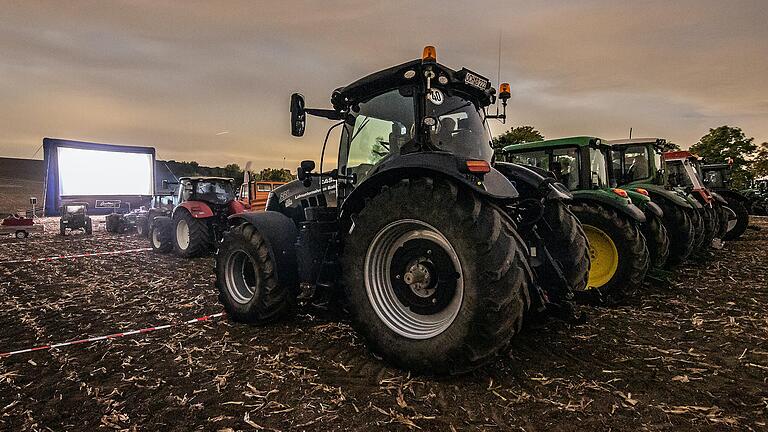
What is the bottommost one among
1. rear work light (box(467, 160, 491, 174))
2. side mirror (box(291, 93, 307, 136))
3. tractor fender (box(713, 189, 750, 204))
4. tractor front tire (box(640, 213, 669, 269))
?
tractor front tire (box(640, 213, 669, 269))

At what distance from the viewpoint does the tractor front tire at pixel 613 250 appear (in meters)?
5.22

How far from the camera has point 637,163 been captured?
28.3 ft

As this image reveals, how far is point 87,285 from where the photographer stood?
614cm

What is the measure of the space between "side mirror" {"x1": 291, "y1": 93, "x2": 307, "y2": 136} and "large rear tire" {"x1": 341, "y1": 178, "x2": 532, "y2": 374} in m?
1.10

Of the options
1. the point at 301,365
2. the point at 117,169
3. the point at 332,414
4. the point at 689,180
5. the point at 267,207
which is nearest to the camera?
the point at 332,414

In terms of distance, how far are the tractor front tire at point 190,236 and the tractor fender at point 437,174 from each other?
22.8ft

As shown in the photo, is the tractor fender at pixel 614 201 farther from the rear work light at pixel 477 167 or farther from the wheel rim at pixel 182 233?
the wheel rim at pixel 182 233

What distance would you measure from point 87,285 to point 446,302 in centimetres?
554

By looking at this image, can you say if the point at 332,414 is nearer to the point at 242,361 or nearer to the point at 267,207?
the point at 242,361

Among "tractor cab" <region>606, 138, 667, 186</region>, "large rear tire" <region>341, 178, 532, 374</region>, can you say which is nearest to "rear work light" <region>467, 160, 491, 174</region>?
"large rear tire" <region>341, 178, 532, 374</region>

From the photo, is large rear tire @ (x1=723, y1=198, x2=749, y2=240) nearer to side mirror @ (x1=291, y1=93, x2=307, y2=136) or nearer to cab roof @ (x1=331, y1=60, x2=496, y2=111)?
cab roof @ (x1=331, y1=60, x2=496, y2=111)

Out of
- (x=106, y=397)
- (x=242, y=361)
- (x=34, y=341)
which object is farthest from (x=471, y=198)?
(x=34, y=341)

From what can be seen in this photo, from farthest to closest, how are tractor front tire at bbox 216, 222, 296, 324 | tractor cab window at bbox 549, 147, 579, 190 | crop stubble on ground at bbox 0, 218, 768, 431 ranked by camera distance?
1. tractor cab window at bbox 549, 147, 579, 190
2. tractor front tire at bbox 216, 222, 296, 324
3. crop stubble on ground at bbox 0, 218, 768, 431

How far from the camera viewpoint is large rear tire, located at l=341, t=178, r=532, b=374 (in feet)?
8.68
